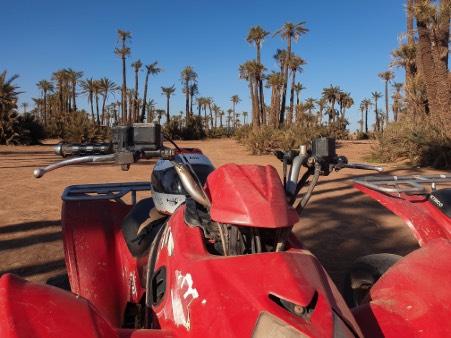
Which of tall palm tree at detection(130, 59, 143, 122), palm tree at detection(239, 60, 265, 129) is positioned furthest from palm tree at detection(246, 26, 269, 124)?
tall palm tree at detection(130, 59, 143, 122)

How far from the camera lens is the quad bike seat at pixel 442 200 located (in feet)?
9.81

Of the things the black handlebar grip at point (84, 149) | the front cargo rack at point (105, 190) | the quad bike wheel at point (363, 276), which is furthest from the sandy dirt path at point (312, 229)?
the black handlebar grip at point (84, 149)

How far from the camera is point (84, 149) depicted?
2193 millimetres

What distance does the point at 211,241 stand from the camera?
1.67m

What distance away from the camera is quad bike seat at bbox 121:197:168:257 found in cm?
264

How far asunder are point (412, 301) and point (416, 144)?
51.6ft

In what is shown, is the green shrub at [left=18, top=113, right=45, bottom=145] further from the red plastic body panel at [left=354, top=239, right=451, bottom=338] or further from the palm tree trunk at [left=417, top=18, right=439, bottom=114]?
the red plastic body panel at [left=354, top=239, right=451, bottom=338]

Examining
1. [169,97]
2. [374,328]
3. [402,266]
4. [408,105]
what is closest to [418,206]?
[402,266]

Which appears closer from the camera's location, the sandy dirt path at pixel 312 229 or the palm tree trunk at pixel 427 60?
the sandy dirt path at pixel 312 229

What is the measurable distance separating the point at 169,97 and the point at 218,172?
2931 inches

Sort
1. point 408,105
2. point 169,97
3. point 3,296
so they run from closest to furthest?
1. point 3,296
2. point 408,105
3. point 169,97

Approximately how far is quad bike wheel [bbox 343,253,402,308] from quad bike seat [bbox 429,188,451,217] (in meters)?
0.46

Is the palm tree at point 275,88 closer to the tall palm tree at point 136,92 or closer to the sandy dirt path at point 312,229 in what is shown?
the tall palm tree at point 136,92

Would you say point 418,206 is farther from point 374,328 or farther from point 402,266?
point 374,328
